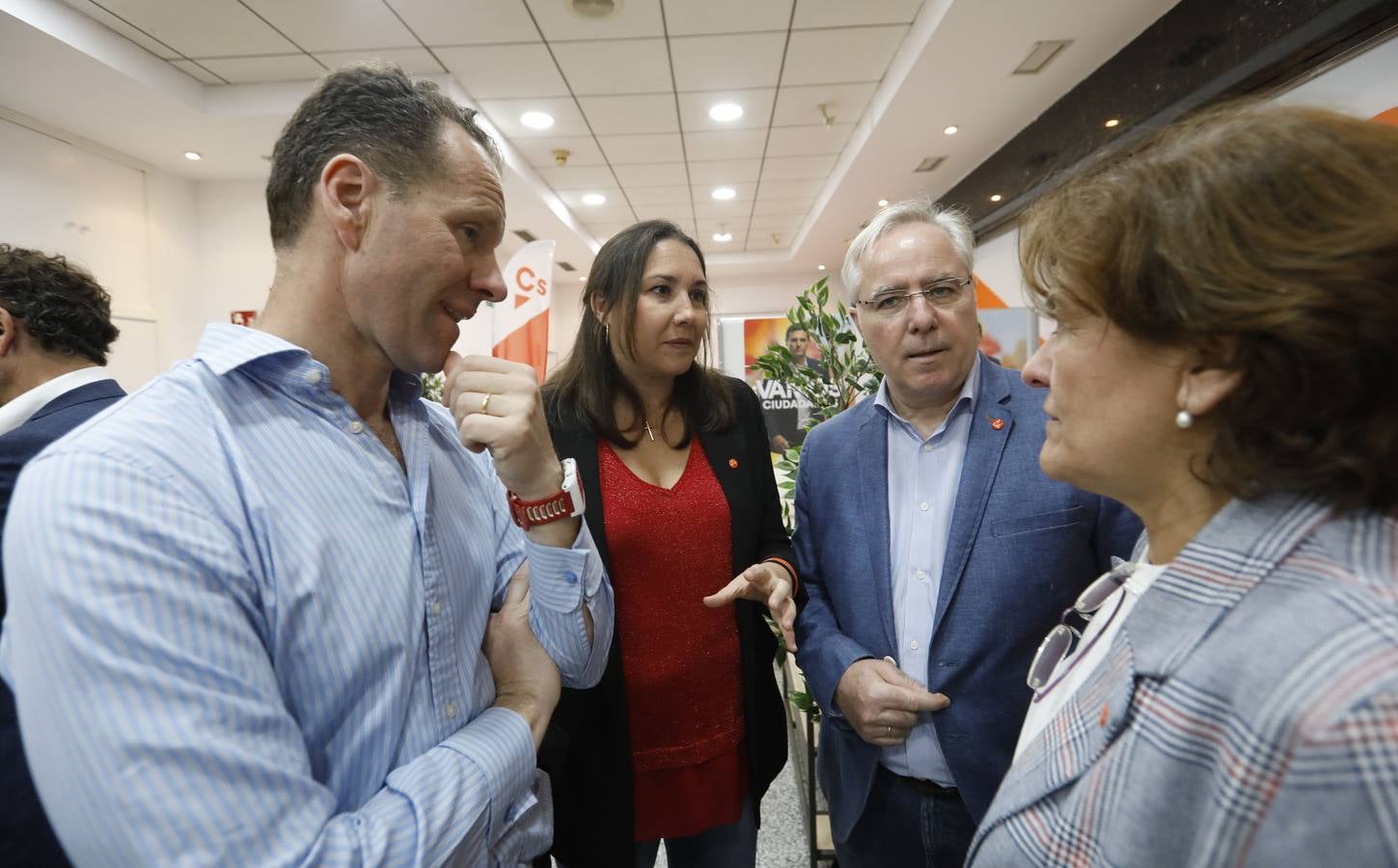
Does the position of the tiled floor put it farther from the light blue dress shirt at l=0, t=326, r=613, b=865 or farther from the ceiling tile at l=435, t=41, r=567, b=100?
the ceiling tile at l=435, t=41, r=567, b=100

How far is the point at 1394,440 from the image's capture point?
58cm

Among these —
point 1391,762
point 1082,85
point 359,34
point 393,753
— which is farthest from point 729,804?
point 1082,85

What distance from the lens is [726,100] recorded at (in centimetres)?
522

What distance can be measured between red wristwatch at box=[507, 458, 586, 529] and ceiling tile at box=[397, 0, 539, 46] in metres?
3.83

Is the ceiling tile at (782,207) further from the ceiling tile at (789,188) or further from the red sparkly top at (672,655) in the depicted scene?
the red sparkly top at (672,655)

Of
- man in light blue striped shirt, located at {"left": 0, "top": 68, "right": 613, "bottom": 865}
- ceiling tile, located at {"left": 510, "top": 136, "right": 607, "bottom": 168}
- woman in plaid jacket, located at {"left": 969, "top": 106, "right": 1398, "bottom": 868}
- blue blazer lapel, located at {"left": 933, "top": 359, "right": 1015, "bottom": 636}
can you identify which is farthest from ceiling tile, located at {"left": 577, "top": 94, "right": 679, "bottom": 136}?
woman in plaid jacket, located at {"left": 969, "top": 106, "right": 1398, "bottom": 868}

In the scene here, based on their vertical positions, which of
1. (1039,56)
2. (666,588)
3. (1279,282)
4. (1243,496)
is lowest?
(666,588)

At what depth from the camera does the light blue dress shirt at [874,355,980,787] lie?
1394 millimetres

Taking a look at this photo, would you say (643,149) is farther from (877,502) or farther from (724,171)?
→ (877,502)

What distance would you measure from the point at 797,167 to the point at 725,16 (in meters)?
3.09

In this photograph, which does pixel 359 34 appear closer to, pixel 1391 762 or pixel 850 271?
pixel 850 271

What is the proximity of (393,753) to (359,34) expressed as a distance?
15.4 ft

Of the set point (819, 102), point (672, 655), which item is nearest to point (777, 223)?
point (819, 102)

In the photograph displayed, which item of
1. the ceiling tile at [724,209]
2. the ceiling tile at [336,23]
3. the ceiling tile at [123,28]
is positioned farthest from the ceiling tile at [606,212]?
the ceiling tile at [123,28]
